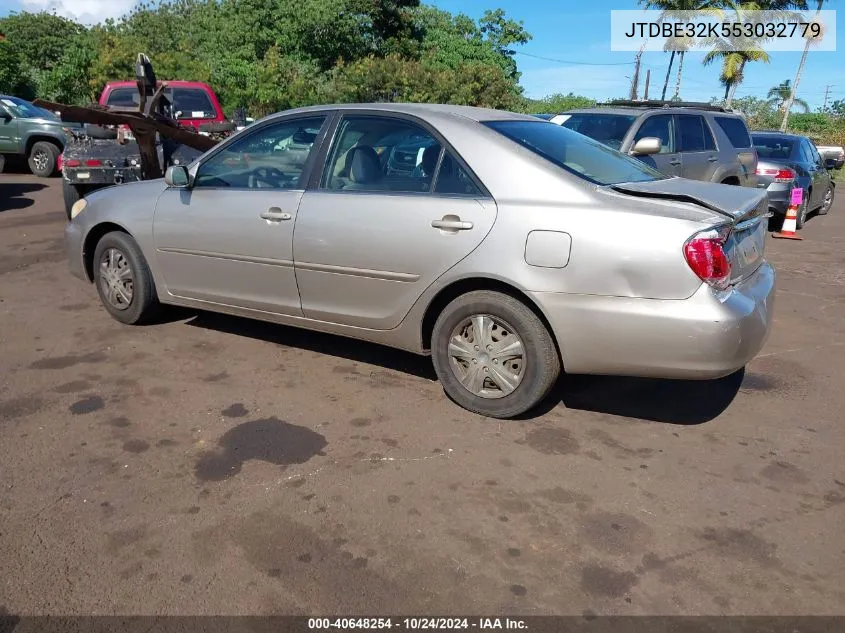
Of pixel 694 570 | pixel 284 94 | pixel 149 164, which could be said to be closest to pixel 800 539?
pixel 694 570

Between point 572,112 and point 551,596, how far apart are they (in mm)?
7096

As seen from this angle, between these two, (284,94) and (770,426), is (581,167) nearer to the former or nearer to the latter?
(770,426)

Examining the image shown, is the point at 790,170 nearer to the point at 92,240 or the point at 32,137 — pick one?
the point at 92,240

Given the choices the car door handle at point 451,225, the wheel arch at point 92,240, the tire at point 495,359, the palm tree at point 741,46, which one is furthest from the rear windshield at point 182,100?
the palm tree at point 741,46

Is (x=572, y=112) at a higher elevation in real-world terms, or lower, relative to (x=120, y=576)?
higher

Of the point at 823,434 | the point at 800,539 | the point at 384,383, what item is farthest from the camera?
the point at 384,383

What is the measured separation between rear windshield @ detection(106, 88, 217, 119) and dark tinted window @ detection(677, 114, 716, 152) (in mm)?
7279

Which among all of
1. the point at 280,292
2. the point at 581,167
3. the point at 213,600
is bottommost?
the point at 213,600

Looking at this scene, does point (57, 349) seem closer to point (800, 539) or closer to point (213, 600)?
point (213, 600)

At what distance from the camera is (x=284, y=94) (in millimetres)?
23891

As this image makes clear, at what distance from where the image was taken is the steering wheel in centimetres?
462

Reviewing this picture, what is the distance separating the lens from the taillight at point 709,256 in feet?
11.1

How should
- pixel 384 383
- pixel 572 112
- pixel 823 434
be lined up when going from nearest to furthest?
pixel 823 434 < pixel 384 383 < pixel 572 112

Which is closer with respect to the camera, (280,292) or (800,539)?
(800,539)
